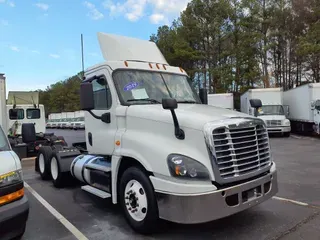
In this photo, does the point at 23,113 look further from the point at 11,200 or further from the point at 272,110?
the point at 272,110

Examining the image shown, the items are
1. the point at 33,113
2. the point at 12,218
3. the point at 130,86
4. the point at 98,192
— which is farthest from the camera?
the point at 33,113

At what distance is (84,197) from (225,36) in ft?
104

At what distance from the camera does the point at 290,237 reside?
152 inches

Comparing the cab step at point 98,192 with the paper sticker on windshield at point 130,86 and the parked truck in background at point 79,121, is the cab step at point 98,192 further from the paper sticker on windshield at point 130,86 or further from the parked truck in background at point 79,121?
the parked truck in background at point 79,121

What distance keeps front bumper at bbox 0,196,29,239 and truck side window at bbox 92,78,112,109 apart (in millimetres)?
1969

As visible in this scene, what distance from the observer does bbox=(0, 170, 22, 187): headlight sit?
3.37m

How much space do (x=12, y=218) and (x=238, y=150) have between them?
9.10 ft

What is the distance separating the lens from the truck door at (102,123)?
4715 millimetres

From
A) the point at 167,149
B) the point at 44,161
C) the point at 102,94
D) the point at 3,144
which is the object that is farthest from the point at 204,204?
the point at 44,161

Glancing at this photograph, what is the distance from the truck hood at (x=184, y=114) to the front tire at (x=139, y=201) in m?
0.77

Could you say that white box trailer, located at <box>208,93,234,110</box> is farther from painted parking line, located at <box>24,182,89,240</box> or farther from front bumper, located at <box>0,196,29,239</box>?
front bumper, located at <box>0,196,29,239</box>

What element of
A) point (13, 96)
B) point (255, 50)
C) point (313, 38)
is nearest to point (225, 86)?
point (255, 50)

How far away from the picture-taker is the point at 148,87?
15.8 feet

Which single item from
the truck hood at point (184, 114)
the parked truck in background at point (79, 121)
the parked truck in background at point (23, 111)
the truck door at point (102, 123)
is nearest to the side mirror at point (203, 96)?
the truck hood at point (184, 114)
